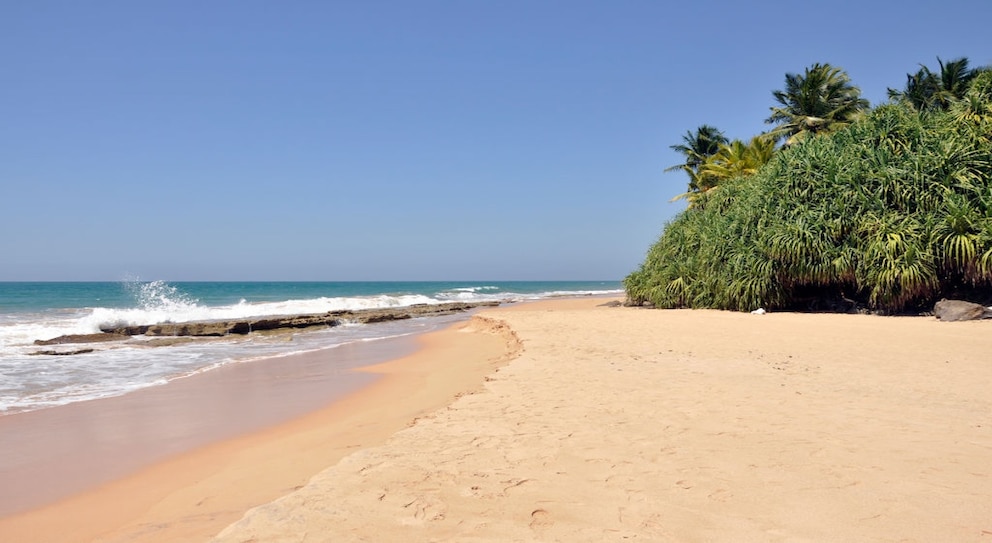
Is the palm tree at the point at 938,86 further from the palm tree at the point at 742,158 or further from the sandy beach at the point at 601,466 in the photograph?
the sandy beach at the point at 601,466

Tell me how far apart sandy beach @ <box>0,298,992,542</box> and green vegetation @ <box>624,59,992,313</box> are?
7714 millimetres

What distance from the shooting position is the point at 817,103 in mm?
29172

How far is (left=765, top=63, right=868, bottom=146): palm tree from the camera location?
94.3ft

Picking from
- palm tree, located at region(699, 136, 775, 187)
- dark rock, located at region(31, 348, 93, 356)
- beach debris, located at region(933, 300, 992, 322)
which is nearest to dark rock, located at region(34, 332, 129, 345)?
dark rock, located at region(31, 348, 93, 356)

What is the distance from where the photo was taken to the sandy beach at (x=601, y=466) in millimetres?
3271

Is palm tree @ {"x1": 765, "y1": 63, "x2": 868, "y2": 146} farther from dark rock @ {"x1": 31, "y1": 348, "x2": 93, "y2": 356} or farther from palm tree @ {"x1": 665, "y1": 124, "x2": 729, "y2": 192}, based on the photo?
dark rock @ {"x1": 31, "y1": 348, "x2": 93, "y2": 356}

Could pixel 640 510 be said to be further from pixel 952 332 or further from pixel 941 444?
pixel 952 332

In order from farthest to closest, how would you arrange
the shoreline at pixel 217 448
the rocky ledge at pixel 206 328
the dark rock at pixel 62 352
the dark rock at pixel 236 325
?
the dark rock at pixel 236 325 → the rocky ledge at pixel 206 328 → the dark rock at pixel 62 352 → the shoreline at pixel 217 448

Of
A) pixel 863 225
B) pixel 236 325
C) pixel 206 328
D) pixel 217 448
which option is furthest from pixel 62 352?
pixel 863 225

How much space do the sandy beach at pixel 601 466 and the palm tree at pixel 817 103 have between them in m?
24.1

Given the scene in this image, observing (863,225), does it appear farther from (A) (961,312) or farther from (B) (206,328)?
(B) (206,328)

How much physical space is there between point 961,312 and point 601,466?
1371 centimetres

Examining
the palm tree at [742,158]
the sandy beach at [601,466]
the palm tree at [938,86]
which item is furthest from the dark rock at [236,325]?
the palm tree at [938,86]

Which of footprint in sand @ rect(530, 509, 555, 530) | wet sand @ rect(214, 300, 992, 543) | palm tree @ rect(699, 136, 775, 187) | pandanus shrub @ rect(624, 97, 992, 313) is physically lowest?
footprint in sand @ rect(530, 509, 555, 530)
